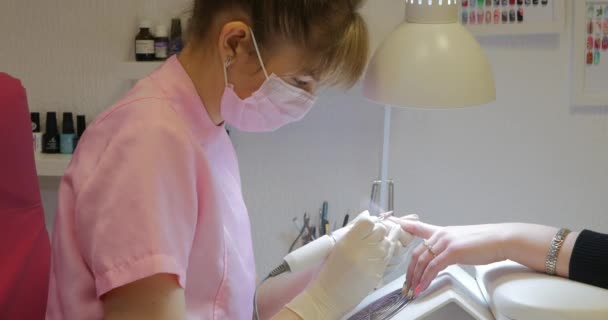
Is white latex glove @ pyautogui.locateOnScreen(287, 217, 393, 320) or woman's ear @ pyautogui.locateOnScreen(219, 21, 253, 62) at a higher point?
woman's ear @ pyautogui.locateOnScreen(219, 21, 253, 62)

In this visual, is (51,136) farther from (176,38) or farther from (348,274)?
(348,274)

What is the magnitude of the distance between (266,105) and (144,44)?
0.89 m

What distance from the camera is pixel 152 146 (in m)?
0.85

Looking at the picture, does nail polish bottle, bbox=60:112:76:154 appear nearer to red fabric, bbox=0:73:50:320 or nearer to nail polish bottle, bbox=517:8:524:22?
red fabric, bbox=0:73:50:320

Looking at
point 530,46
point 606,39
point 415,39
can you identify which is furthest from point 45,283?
point 606,39

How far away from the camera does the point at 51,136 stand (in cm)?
194

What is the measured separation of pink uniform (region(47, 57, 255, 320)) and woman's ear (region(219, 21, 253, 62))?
0.24ft

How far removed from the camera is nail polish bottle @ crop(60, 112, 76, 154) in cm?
193

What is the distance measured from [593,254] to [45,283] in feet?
3.16

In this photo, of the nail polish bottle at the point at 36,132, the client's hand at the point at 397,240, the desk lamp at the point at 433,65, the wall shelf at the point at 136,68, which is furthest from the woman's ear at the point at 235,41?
the nail polish bottle at the point at 36,132

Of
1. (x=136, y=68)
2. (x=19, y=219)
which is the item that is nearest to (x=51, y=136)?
(x=136, y=68)

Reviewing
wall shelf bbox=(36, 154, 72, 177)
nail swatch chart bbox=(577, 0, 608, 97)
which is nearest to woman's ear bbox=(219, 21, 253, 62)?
wall shelf bbox=(36, 154, 72, 177)

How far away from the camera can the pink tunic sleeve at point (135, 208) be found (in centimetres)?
82

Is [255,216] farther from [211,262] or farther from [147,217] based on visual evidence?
[147,217]
